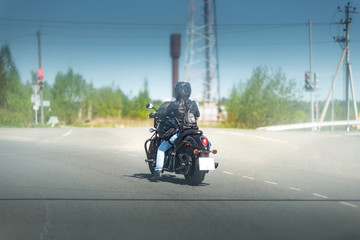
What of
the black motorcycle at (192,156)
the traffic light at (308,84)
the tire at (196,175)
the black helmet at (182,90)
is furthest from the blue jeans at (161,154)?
the traffic light at (308,84)

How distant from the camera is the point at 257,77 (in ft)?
122

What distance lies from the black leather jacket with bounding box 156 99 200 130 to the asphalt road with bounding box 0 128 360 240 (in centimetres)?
114

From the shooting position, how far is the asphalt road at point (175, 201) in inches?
198

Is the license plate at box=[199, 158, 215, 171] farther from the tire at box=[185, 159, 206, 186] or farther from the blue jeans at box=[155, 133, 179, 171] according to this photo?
the blue jeans at box=[155, 133, 179, 171]

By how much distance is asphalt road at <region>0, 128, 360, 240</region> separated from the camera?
5.02m

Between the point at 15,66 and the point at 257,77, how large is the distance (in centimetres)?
2416

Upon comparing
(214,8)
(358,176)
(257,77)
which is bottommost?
(358,176)

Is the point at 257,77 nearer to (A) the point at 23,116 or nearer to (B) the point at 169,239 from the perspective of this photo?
(A) the point at 23,116

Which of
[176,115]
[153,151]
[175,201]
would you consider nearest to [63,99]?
[153,151]

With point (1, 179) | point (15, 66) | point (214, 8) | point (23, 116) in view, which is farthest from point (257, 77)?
point (1, 179)

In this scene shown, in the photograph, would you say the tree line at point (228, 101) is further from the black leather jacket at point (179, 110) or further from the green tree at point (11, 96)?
the black leather jacket at point (179, 110)

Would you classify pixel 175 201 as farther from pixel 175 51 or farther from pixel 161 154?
pixel 175 51

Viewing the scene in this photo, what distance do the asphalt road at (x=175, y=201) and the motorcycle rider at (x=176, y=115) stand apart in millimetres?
475

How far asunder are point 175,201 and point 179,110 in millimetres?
2076
